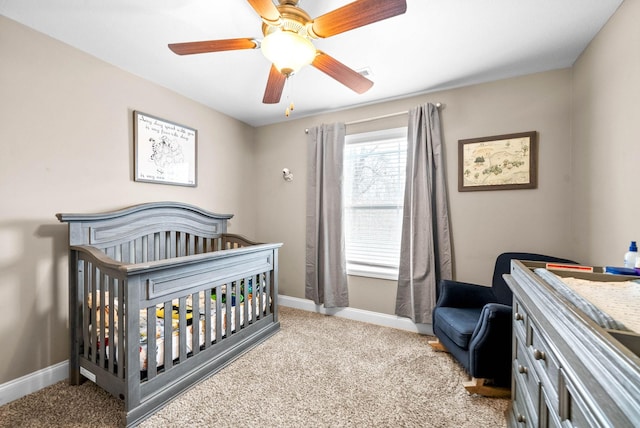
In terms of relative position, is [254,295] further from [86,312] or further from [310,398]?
[86,312]

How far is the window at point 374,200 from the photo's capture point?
9.27ft

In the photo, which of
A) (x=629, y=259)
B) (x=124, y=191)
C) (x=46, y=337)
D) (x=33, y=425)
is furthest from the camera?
(x=124, y=191)

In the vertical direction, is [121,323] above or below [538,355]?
below

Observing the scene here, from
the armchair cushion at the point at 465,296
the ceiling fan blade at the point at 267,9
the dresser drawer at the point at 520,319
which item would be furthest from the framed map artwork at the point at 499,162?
the ceiling fan blade at the point at 267,9

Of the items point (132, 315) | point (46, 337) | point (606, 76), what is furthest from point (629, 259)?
point (46, 337)

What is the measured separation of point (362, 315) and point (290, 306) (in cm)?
96

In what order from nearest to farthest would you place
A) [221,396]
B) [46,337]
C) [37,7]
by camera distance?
[37,7]
[221,396]
[46,337]

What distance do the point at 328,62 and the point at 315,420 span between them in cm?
206

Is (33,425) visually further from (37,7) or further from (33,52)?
(37,7)

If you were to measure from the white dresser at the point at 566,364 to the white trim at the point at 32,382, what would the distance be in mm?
2796

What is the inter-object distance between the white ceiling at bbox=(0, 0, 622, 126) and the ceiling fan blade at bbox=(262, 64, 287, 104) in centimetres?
36

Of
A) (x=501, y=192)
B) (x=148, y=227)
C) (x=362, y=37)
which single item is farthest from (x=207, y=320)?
(x=501, y=192)

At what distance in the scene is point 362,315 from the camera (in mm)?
2938

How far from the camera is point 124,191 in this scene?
2270 millimetres
